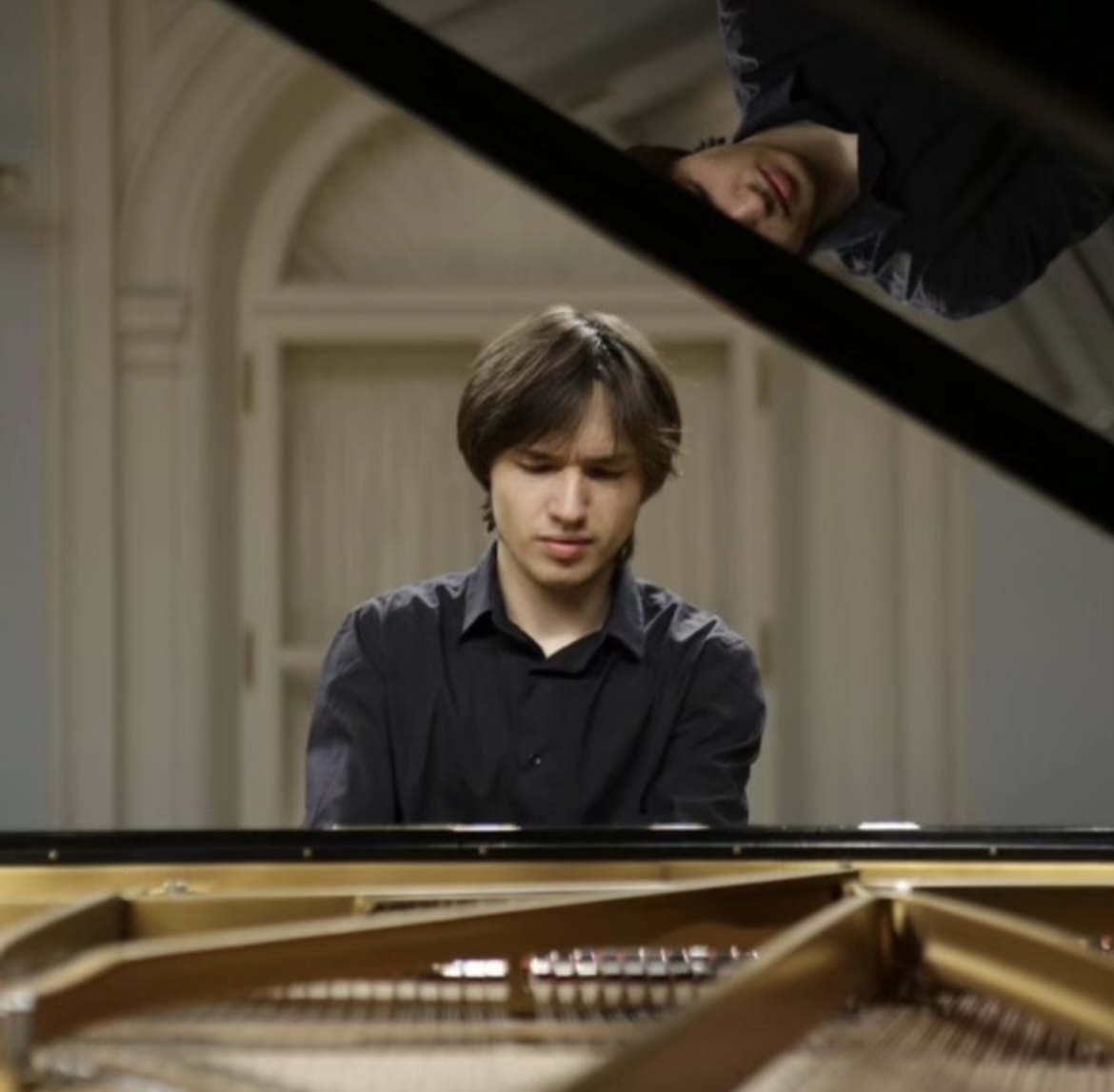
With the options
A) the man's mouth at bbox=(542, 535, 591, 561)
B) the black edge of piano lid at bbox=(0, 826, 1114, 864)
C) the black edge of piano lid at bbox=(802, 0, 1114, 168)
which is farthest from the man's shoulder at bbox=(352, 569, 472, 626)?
the black edge of piano lid at bbox=(802, 0, 1114, 168)

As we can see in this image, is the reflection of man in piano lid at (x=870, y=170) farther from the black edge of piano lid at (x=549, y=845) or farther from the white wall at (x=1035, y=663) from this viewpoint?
the white wall at (x=1035, y=663)

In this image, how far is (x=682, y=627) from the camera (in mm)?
2039

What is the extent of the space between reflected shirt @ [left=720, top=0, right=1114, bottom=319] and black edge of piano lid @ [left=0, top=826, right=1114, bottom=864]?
A: 1.21 feet

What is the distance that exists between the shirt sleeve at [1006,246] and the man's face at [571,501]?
1.04 ft

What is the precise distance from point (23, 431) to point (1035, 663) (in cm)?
175

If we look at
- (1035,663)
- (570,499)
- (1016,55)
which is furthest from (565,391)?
(1035,663)

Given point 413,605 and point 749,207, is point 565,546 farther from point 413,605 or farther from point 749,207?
point 749,207

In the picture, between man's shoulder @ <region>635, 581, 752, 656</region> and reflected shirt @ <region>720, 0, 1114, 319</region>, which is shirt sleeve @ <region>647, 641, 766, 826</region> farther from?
reflected shirt @ <region>720, 0, 1114, 319</region>

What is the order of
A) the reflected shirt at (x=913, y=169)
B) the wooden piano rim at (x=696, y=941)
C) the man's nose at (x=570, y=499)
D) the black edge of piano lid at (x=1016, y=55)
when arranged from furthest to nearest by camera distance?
the man's nose at (x=570, y=499), the reflected shirt at (x=913, y=169), the wooden piano rim at (x=696, y=941), the black edge of piano lid at (x=1016, y=55)

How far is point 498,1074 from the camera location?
151cm

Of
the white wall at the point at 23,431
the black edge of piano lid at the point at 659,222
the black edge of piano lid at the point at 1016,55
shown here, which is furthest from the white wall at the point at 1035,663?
the black edge of piano lid at the point at 1016,55

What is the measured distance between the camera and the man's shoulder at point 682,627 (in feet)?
6.63

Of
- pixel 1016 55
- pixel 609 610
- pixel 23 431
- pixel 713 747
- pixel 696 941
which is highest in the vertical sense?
pixel 23 431

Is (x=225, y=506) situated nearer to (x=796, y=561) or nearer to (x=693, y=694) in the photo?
(x=796, y=561)
